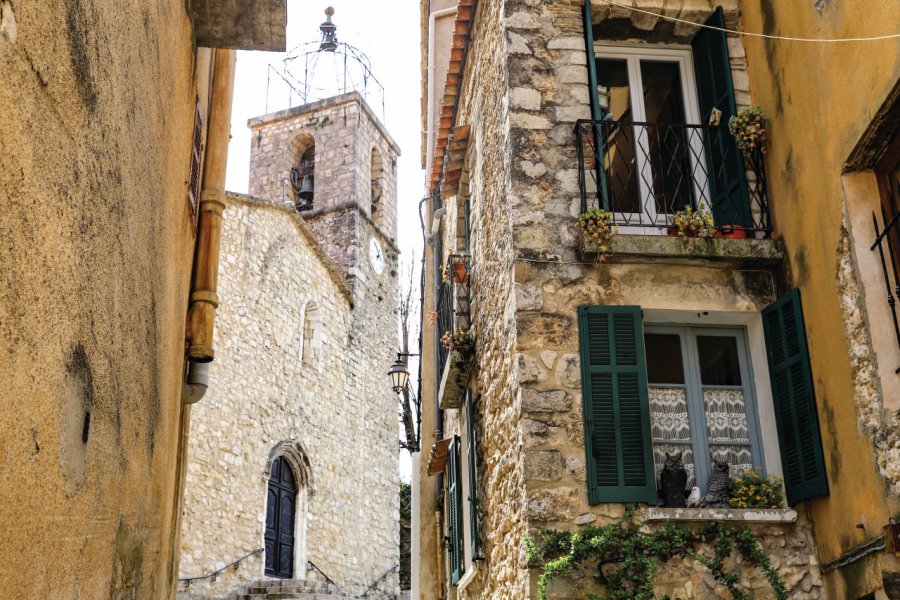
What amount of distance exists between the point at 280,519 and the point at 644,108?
46.7 ft

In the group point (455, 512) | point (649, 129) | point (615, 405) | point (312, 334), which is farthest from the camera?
point (312, 334)

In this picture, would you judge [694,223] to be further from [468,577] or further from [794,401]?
[468,577]

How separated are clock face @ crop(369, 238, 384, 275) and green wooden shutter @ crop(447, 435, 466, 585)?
16.9 m

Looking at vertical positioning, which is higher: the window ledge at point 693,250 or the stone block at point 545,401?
the window ledge at point 693,250

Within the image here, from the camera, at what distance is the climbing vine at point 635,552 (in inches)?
232

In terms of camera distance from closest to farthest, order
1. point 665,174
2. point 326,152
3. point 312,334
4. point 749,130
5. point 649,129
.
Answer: point 749,130, point 665,174, point 649,129, point 312,334, point 326,152

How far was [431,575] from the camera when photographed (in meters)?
11.5

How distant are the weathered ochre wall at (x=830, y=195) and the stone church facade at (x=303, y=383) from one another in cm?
1230

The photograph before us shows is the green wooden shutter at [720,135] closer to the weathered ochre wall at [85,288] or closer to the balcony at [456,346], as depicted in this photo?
the balcony at [456,346]

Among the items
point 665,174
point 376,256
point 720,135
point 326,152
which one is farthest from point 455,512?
point 326,152

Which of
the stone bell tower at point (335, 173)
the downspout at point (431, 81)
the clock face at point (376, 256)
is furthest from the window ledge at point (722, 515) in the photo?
the clock face at point (376, 256)

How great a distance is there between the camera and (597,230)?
6.67m

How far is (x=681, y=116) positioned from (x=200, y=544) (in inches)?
471

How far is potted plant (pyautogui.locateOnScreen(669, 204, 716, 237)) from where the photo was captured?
6.79 metres
